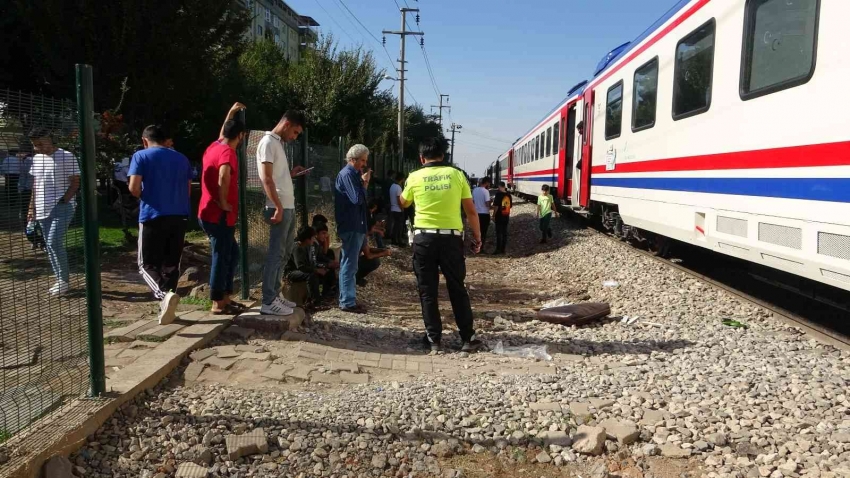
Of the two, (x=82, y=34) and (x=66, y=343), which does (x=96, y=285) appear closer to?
(x=66, y=343)

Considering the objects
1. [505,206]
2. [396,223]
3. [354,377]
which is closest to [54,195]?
[354,377]

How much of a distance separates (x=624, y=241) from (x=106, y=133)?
31.2 ft

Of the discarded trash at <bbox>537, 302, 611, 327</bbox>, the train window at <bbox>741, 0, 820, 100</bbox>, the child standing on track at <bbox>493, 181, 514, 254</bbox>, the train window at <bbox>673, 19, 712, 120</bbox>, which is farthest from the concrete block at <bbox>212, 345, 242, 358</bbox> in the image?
the child standing on track at <bbox>493, 181, 514, 254</bbox>

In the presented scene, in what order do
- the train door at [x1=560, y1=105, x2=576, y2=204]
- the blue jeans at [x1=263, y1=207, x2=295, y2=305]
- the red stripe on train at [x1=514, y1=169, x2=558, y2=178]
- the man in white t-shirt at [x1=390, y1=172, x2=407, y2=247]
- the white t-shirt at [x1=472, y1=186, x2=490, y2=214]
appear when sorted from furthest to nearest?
the red stripe on train at [x1=514, y1=169, x2=558, y2=178]
the train door at [x1=560, y1=105, x2=576, y2=204]
the white t-shirt at [x1=472, y1=186, x2=490, y2=214]
the man in white t-shirt at [x1=390, y1=172, x2=407, y2=247]
the blue jeans at [x1=263, y1=207, x2=295, y2=305]

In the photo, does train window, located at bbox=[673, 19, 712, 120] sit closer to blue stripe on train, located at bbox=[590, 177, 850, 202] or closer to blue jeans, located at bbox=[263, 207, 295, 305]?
blue stripe on train, located at bbox=[590, 177, 850, 202]

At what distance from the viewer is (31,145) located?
120 inches

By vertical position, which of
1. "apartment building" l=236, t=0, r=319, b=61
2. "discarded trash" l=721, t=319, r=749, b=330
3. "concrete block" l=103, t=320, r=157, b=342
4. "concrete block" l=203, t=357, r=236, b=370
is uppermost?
"apartment building" l=236, t=0, r=319, b=61

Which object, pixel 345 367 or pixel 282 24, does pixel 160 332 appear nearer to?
pixel 345 367

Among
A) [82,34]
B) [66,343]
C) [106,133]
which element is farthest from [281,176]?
[82,34]

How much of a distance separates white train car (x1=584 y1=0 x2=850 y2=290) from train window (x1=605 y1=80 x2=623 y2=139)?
61 centimetres

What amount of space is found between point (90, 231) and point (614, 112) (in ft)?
30.4

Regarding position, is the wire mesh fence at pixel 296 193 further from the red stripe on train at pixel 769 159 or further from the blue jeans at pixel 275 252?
the red stripe on train at pixel 769 159

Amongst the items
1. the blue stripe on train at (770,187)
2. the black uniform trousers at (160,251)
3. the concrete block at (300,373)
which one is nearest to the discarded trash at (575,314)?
the blue stripe on train at (770,187)

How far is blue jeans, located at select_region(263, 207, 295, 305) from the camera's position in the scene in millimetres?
5344
